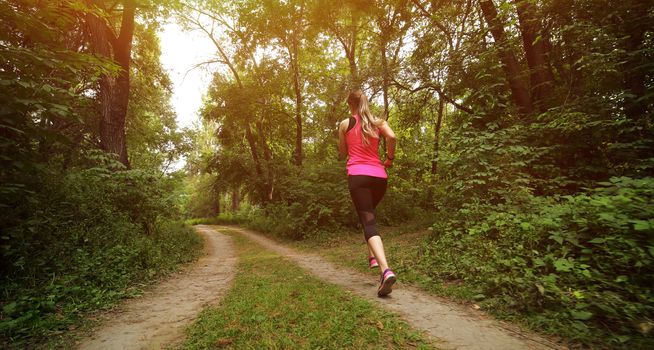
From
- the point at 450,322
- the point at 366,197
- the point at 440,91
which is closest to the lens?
the point at 450,322

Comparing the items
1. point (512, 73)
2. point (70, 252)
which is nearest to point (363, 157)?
point (70, 252)

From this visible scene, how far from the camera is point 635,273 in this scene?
8.63ft

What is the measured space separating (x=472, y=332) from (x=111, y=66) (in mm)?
5906

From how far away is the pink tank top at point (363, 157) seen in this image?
358 cm

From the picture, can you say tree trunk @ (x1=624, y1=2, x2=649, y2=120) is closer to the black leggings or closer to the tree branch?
the tree branch

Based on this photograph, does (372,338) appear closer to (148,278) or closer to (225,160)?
(148,278)

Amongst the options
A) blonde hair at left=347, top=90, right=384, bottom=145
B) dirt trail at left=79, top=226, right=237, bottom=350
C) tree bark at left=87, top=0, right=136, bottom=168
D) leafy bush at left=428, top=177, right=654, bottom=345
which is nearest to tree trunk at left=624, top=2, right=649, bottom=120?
leafy bush at left=428, top=177, right=654, bottom=345

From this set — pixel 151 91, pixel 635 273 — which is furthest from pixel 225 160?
pixel 635 273

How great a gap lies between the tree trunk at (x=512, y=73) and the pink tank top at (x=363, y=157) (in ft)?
17.7

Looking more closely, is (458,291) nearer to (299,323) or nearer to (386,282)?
(386,282)

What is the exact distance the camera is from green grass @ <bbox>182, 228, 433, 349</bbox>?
227 centimetres

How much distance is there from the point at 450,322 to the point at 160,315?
3.10 meters

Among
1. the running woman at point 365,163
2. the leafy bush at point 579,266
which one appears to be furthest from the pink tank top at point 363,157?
the leafy bush at point 579,266

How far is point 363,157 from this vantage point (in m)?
3.62
